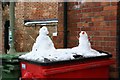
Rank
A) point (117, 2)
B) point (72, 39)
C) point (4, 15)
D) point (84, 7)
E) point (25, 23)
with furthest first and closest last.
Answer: point (4, 15) < point (25, 23) < point (72, 39) < point (84, 7) < point (117, 2)

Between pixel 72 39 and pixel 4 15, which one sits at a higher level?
pixel 4 15

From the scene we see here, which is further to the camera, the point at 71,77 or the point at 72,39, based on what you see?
the point at 72,39

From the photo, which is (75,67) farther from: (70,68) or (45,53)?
A: (45,53)

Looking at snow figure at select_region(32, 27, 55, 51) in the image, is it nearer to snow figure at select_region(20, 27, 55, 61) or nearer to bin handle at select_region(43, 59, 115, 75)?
snow figure at select_region(20, 27, 55, 61)

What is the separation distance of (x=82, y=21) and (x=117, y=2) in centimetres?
78

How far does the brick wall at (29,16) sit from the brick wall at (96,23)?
1.62m

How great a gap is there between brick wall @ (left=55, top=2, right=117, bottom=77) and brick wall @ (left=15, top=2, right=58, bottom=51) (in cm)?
162

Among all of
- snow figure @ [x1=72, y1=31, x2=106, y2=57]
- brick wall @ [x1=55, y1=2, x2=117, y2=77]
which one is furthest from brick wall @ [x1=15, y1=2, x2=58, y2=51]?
snow figure @ [x1=72, y1=31, x2=106, y2=57]

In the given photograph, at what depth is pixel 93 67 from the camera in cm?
303

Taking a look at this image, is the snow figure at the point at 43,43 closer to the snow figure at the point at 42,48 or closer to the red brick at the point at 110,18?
the snow figure at the point at 42,48

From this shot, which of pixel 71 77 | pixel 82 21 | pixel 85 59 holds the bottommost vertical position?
pixel 71 77


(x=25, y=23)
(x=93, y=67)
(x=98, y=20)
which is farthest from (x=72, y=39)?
(x=25, y=23)

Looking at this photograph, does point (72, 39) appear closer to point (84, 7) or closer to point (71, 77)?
point (84, 7)

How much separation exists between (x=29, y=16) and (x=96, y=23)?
323cm
